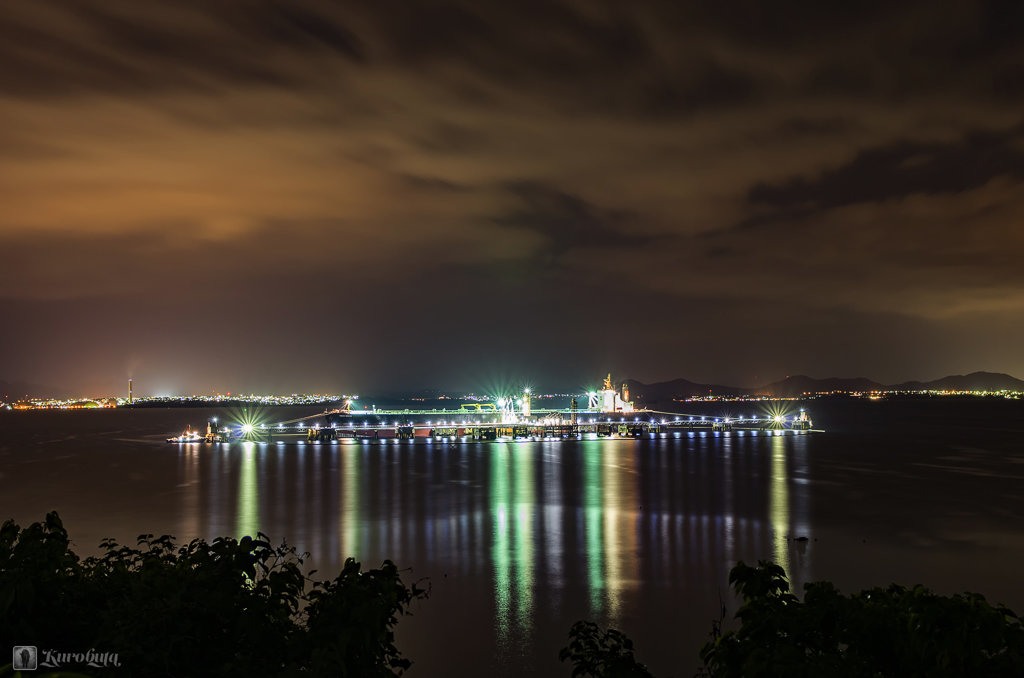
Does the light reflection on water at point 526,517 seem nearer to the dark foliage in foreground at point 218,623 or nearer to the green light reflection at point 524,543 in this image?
the green light reflection at point 524,543

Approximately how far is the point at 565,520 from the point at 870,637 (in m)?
29.7

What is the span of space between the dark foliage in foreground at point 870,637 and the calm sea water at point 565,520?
11.6m

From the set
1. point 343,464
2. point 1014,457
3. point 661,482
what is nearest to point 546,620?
point 661,482

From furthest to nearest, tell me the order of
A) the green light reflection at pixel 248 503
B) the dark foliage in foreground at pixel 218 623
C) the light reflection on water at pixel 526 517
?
the green light reflection at pixel 248 503
the light reflection on water at pixel 526 517
the dark foliage in foreground at pixel 218 623

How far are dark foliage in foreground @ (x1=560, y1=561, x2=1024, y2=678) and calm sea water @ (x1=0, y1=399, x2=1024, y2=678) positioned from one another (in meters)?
11.6

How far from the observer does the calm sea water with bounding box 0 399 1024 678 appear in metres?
19.4

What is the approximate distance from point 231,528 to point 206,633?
30.8m

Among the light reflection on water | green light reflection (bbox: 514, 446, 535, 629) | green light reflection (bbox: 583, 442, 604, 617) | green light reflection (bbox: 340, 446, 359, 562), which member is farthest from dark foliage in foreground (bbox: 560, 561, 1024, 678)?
green light reflection (bbox: 583, 442, 604, 617)

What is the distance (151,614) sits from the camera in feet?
14.8

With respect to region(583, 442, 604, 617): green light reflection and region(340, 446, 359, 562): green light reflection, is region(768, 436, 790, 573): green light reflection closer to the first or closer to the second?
region(583, 442, 604, 617): green light reflection

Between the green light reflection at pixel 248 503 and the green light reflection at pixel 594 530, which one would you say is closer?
the green light reflection at pixel 594 530

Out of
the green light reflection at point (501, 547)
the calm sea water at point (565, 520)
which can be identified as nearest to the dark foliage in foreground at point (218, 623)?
the calm sea water at point (565, 520)

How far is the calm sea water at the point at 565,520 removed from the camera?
1944cm

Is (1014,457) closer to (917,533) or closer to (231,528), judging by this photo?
(917,533)
